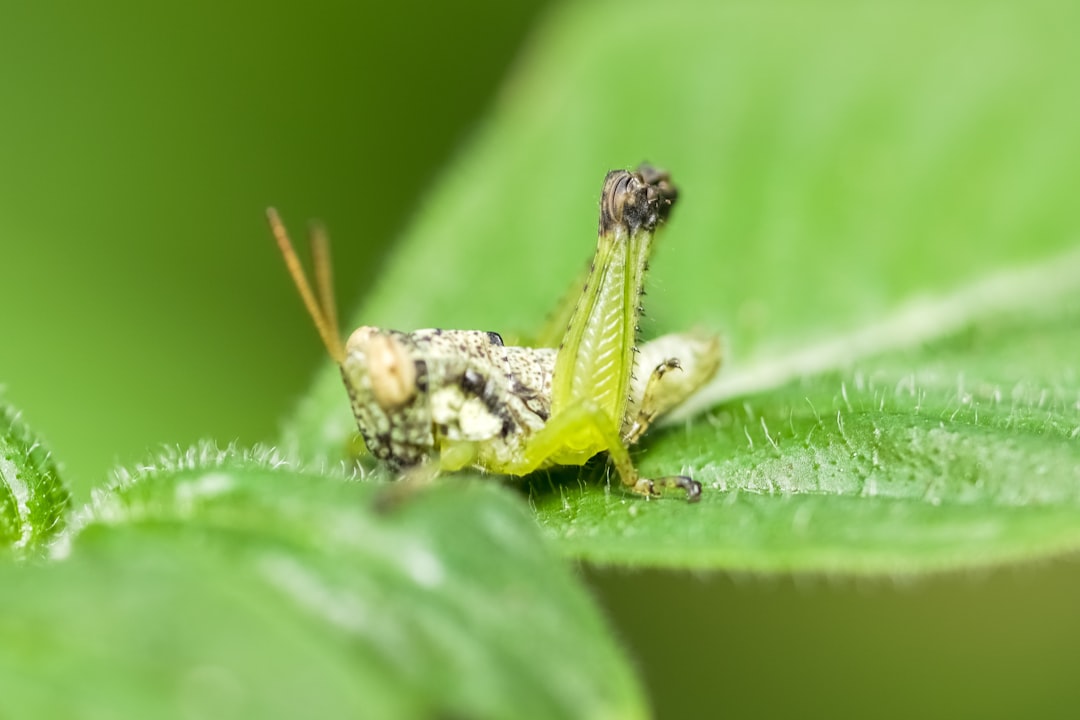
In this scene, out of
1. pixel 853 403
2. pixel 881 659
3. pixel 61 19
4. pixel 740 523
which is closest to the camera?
pixel 740 523

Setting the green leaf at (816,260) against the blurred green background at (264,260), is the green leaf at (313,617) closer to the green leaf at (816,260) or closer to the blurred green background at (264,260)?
the green leaf at (816,260)

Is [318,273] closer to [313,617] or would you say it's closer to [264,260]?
[313,617]

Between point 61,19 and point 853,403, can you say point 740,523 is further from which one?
point 61,19

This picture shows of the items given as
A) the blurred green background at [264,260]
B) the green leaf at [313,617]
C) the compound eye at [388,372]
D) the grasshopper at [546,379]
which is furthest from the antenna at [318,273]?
the blurred green background at [264,260]

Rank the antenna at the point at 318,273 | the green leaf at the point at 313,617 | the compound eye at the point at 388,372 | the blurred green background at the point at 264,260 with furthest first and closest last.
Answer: the blurred green background at the point at 264,260, the compound eye at the point at 388,372, the antenna at the point at 318,273, the green leaf at the point at 313,617

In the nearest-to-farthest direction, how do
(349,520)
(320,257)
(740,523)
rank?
(349,520) → (740,523) → (320,257)

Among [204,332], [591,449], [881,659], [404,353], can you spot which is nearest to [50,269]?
[204,332]
